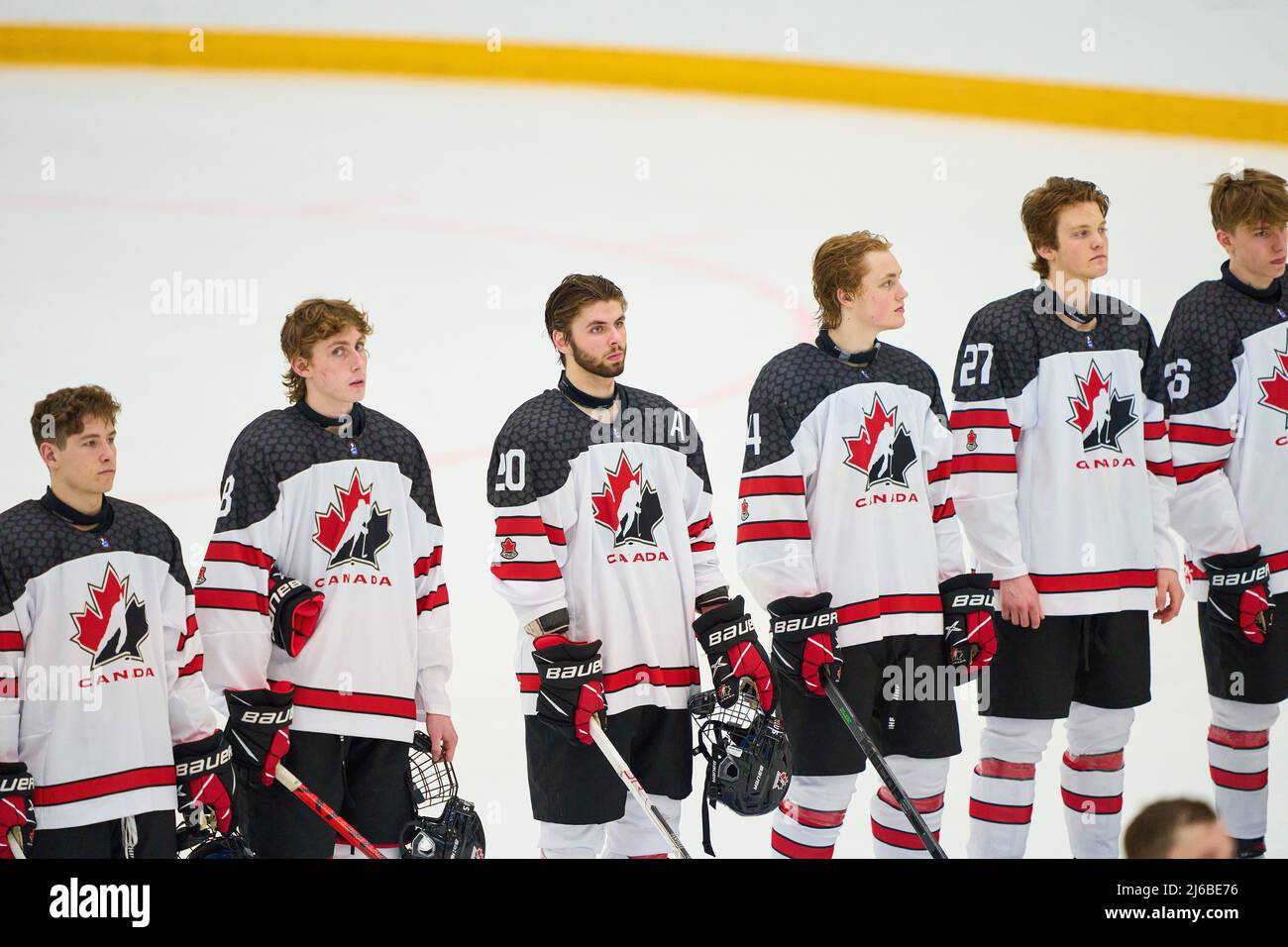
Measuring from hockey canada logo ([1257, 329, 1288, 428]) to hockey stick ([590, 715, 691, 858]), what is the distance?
1.75m

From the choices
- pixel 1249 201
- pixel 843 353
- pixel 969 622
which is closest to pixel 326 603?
pixel 843 353

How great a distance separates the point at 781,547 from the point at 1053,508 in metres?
0.66

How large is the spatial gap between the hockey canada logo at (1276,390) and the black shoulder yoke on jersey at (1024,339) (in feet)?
1.09

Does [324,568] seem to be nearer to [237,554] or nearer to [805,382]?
[237,554]

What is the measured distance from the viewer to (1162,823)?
281 cm

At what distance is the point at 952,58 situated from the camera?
5246mm

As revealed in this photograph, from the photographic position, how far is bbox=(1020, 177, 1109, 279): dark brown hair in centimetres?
358

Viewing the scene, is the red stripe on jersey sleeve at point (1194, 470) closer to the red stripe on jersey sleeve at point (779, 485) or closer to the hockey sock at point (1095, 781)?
the hockey sock at point (1095, 781)

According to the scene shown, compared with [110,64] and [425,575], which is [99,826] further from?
[110,64]

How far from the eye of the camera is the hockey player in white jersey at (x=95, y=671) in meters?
2.87

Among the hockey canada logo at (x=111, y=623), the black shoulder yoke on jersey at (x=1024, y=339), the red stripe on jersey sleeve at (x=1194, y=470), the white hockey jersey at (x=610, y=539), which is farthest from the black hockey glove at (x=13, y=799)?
the red stripe on jersey sleeve at (x=1194, y=470)

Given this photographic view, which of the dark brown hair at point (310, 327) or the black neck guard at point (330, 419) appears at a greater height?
the dark brown hair at point (310, 327)

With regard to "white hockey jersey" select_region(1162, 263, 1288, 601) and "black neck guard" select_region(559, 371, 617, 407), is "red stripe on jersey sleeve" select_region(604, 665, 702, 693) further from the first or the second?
"white hockey jersey" select_region(1162, 263, 1288, 601)

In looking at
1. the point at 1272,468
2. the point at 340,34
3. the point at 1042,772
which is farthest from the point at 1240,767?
the point at 340,34
